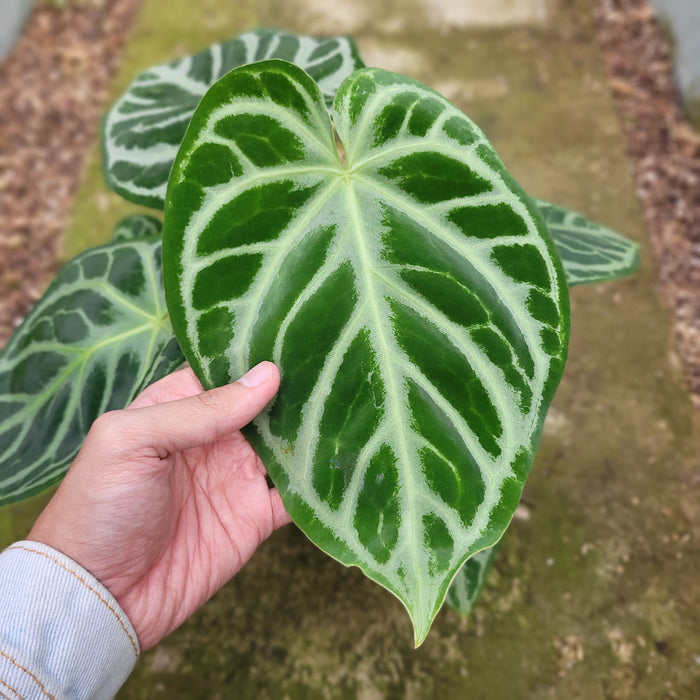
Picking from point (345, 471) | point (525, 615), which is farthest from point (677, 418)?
point (345, 471)

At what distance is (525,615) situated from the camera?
1353mm

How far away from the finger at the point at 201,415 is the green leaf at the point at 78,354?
25cm

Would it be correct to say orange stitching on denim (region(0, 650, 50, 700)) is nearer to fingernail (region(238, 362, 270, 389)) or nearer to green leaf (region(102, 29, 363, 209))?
fingernail (region(238, 362, 270, 389))

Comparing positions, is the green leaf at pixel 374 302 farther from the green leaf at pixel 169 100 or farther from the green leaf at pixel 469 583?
the green leaf at pixel 469 583

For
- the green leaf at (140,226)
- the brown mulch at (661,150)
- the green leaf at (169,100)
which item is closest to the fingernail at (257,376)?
the green leaf at (169,100)

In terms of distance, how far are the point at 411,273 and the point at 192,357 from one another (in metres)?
0.27

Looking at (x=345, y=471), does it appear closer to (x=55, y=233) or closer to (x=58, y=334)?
(x=58, y=334)

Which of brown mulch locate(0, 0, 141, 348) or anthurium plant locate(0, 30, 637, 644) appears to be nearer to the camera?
anthurium plant locate(0, 30, 637, 644)

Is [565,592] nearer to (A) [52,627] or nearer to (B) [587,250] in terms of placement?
(B) [587,250]

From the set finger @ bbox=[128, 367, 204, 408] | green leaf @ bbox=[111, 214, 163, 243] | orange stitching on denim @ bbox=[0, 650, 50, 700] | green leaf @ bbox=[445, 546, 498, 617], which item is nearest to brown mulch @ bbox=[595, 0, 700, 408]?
green leaf @ bbox=[445, 546, 498, 617]

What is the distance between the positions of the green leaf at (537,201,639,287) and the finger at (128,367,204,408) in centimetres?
65

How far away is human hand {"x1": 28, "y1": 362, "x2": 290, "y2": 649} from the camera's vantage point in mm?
763

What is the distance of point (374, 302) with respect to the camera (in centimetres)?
69

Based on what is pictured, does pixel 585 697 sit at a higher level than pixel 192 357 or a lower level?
lower
